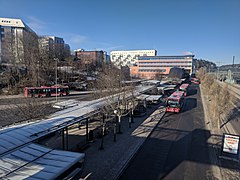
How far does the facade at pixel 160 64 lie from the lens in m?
94.3

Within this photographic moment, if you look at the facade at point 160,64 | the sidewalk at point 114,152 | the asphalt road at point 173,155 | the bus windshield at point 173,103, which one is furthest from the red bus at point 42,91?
the facade at point 160,64

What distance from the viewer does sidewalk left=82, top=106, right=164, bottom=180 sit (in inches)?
363

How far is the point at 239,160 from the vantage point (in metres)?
10.9

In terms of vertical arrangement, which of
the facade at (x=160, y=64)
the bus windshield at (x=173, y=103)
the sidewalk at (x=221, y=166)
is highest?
the facade at (x=160, y=64)

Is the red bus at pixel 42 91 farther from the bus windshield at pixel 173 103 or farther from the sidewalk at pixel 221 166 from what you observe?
the sidewalk at pixel 221 166

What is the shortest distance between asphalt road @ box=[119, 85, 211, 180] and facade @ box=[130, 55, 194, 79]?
78732 millimetres

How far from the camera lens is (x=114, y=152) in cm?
1143

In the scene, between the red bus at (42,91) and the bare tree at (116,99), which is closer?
the bare tree at (116,99)

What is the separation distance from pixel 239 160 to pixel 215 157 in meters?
1.41

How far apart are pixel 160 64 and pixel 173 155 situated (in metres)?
90.0

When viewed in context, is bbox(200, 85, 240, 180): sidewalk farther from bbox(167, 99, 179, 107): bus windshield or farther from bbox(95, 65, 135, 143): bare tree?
bbox(167, 99, 179, 107): bus windshield

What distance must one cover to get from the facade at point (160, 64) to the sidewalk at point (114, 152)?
3130 inches

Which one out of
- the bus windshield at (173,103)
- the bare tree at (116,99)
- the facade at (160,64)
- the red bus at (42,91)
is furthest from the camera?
the facade at (160,64)

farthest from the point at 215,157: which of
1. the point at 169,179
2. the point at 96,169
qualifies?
the point at 96,169
